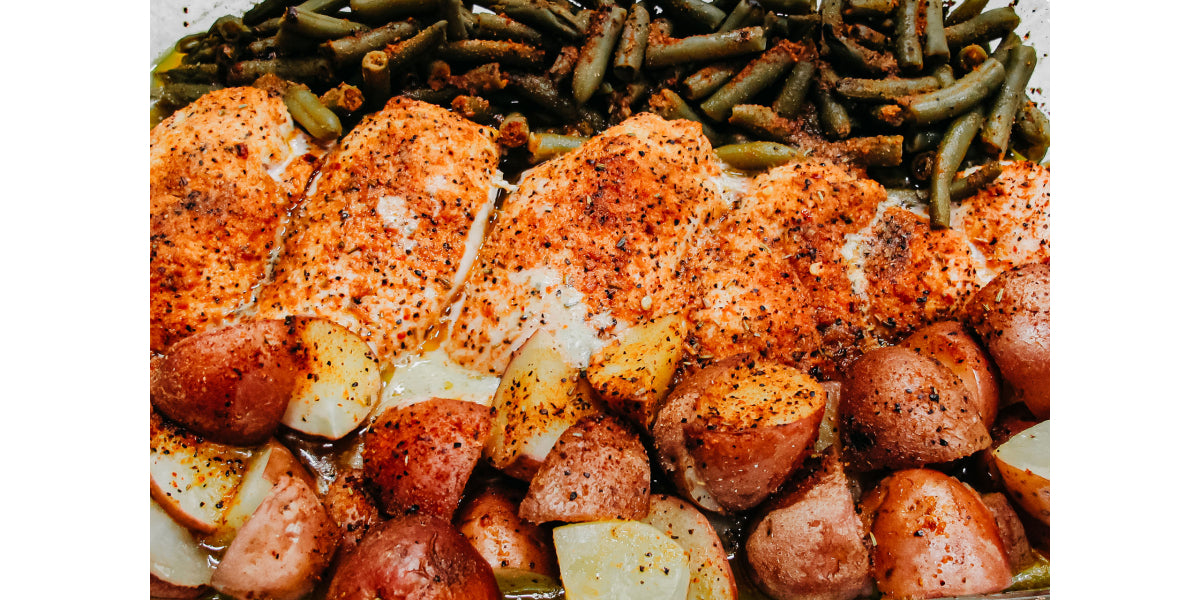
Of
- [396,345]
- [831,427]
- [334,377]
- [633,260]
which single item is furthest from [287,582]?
[831,427]

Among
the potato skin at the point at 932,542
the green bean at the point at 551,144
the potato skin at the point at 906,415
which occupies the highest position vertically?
the green bean at the point at 551,144

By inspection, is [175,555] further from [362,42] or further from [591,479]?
[362,42]

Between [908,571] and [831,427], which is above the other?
[831,427]

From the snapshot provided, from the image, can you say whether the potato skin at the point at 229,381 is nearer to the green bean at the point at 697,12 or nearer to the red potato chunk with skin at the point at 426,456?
the red potato chunk with skin at the point at 426,456

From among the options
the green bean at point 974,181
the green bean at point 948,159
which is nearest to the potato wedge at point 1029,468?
the green bean at point 948,159

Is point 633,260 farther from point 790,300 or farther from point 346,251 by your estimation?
point 346,251

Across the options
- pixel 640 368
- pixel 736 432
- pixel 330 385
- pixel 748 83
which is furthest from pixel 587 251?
pixel 748 83
